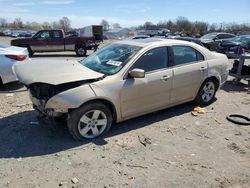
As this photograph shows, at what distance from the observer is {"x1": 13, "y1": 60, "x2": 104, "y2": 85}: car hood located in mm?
4160

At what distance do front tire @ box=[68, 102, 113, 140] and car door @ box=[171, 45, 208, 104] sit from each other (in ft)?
5.26

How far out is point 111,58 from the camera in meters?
5.07

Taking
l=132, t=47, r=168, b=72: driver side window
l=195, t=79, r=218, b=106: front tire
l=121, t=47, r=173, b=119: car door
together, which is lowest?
l=195, t=79, r=218, b=106: front tire

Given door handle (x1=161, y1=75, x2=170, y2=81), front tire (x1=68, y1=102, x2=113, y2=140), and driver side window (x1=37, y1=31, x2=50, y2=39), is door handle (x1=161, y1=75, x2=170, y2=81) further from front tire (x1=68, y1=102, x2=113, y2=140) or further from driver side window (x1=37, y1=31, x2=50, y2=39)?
driver side window (x1=37, y1=31, x2=50, y2=39)

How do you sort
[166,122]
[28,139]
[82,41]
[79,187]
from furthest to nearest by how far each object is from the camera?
[82,41] → [166,122] → [28,139] → [79,187]

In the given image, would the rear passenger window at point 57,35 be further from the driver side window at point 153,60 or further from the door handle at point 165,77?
the door handle at point 165,77

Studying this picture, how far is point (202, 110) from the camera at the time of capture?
6.08 metres

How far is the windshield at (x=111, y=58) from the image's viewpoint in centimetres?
477

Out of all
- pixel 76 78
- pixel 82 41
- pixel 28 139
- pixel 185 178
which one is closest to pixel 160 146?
pixel 185 178

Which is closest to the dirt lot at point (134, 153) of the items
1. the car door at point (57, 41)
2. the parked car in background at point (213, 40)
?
the car door at point (57, 41)

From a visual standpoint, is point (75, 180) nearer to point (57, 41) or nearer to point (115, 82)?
point (115, 82)

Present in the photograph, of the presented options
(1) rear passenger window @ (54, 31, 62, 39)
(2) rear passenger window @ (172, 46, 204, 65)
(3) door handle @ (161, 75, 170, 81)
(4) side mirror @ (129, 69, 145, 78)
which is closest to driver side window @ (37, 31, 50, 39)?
(1) rear passenger window @ (54, 31, 62, 39)

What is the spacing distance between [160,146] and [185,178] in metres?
0.94

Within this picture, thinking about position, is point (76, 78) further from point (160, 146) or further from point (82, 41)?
point (82, 41)
